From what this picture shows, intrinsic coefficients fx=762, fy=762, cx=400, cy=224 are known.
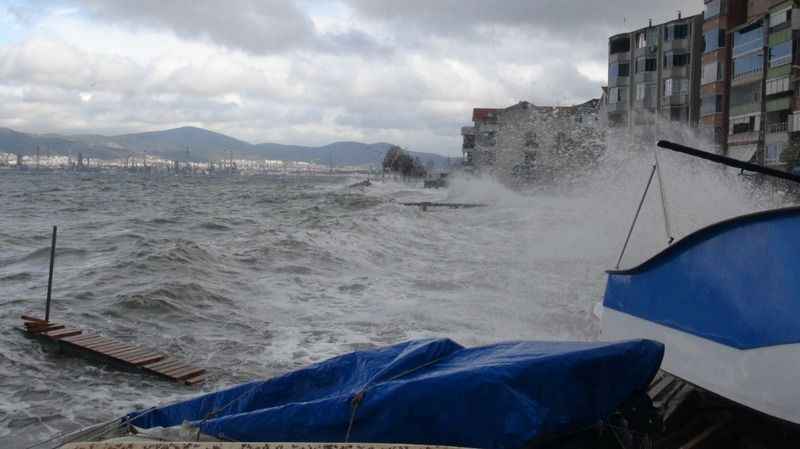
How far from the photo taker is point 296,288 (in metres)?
18.6

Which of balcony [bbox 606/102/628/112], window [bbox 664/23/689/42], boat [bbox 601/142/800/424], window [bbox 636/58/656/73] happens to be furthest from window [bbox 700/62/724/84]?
boat [bbox 601/142/800/424]

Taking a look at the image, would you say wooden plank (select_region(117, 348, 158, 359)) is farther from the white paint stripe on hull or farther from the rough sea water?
the white paint stripe on hull

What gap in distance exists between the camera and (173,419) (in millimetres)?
5953

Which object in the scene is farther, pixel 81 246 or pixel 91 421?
pixel 81 246

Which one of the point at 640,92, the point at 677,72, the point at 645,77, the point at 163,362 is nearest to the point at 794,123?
the point at 677,72

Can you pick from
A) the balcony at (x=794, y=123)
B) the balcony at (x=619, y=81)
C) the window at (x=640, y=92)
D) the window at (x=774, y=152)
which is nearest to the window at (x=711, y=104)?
the window at (x=774, y=152)

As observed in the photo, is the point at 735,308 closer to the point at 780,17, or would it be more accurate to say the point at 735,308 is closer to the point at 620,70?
the point at 780,17

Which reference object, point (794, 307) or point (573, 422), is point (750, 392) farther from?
point (573, 422)

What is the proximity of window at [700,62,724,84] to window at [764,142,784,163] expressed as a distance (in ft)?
31.3

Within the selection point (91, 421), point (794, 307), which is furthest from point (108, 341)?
point (794, 307)

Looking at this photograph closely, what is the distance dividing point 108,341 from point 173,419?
6.50 m

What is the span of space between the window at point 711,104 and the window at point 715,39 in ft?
10.2

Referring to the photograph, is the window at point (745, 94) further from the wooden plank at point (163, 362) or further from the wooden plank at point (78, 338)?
the wooden plank at point (78, 338)

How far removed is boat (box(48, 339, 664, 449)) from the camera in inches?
183
